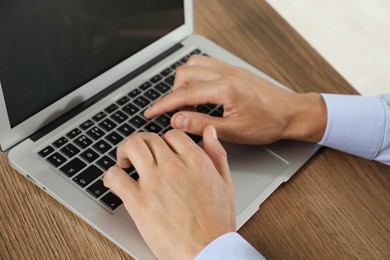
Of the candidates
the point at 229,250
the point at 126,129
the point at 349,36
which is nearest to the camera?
the point at 229,250

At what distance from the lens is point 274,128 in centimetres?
91

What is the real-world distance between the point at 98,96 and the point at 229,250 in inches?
15.2

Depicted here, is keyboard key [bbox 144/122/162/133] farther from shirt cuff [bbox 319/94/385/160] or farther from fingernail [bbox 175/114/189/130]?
shirt cuff [bbox 319/94/385/160]

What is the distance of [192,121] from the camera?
0.88m

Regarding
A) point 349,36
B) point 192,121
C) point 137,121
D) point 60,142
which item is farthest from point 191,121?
point 349,36

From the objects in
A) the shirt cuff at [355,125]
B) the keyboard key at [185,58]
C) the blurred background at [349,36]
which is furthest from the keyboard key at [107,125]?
the blurred background at [349,36]

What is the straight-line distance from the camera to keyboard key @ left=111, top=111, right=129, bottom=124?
3.06ft

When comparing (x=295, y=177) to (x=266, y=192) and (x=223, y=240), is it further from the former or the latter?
(x=223, y=240)

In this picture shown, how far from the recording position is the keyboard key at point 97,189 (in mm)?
825

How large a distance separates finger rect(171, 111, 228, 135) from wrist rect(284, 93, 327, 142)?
12 cm

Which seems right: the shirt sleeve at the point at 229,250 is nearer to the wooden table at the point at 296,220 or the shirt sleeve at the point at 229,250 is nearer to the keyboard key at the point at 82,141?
the wooden table at the point at 296,220

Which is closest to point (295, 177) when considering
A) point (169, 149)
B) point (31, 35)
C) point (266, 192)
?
point (266, 192)

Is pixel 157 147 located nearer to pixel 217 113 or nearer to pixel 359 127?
pixel 217 113

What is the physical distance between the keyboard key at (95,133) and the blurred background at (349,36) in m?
1.05
